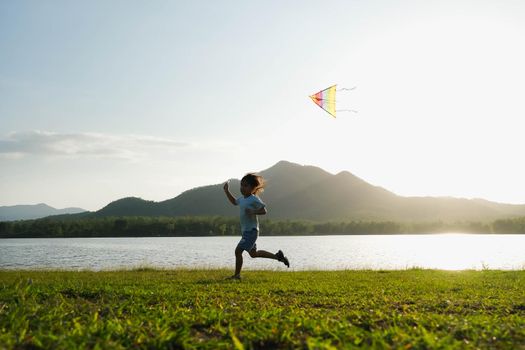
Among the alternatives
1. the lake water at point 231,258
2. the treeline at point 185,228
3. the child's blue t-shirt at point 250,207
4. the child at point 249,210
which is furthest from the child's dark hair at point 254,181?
the treeline at point 185,228

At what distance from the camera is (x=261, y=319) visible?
6582mm

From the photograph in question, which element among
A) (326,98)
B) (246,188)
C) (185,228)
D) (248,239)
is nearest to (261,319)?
(248,239)

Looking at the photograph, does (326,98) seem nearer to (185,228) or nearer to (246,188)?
(246,188)

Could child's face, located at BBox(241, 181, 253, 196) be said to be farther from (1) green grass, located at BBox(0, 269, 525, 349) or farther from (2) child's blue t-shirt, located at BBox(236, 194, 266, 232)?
(1) green grass, located at BBox(0, 269, 525, 349)

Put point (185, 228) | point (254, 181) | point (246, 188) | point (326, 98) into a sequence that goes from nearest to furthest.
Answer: point (246, 188)
point (254, 181)
point (326, 98)
point (185, 228)

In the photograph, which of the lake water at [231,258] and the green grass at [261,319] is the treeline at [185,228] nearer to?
the lake water at [231,258]

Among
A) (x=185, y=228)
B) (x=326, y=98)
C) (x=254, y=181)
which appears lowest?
(x=185, y=228)

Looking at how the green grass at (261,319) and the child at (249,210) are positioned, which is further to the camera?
the child at (249,210)

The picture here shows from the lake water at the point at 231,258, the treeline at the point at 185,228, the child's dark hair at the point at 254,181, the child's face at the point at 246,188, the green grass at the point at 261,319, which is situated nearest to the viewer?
the green grass at the point at 261,319

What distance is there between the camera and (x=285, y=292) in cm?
1083

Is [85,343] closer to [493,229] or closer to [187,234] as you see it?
[187,234]

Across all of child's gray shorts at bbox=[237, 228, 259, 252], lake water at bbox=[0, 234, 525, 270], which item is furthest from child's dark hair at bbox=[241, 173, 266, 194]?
lake water at bbox=[0, 234, 525, 270]

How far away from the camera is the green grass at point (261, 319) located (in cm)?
525

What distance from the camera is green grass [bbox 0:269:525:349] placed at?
5254mm
